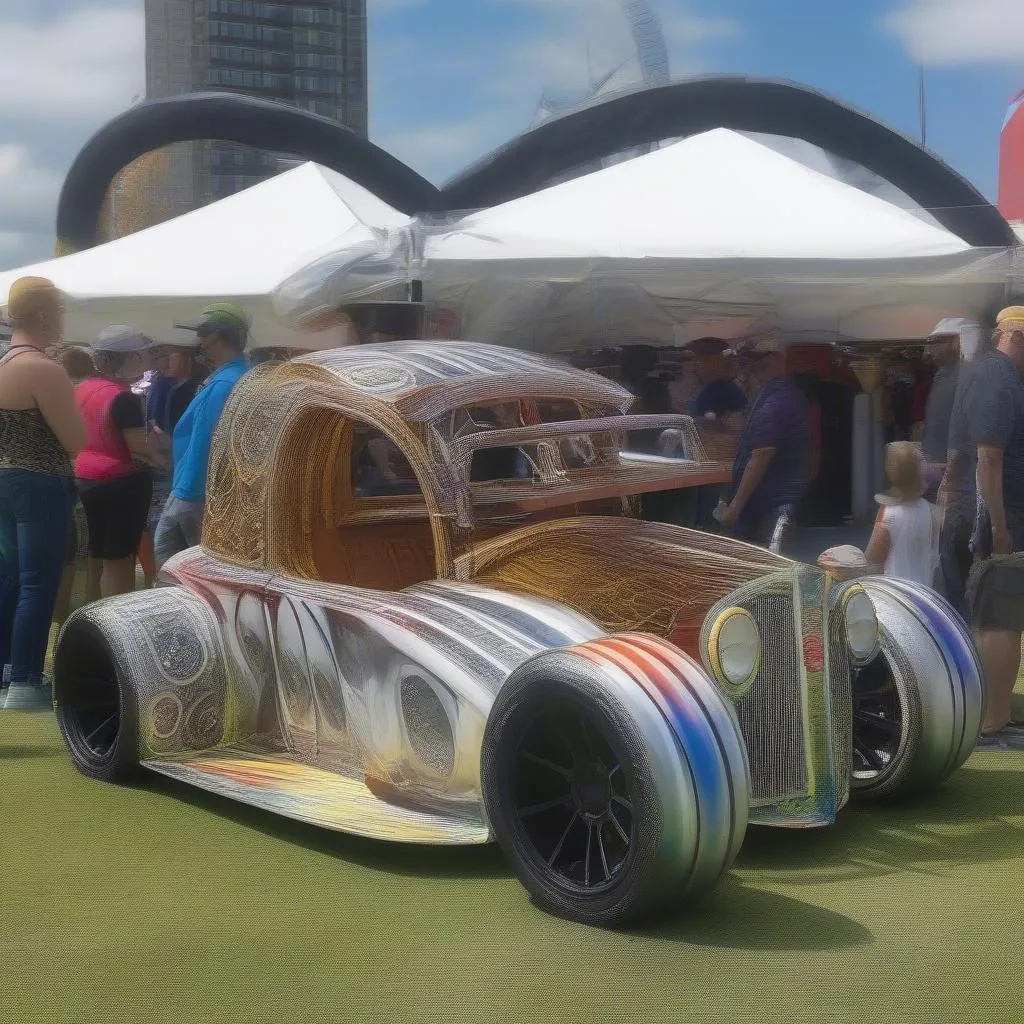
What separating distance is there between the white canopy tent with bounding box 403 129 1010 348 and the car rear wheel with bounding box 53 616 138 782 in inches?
150

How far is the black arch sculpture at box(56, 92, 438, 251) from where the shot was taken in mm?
12805

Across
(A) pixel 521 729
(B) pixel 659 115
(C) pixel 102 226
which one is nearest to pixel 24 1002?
(A) pixel 521 729

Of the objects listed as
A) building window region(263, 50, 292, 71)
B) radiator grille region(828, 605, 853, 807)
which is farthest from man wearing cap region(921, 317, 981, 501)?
building window region(263, 50, 292, 71)

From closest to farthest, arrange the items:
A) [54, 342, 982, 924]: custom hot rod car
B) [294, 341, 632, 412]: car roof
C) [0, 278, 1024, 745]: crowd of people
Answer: [54, 342, 982, 924]: custom hot rod car
[294, 341, 632, 412]: car roof
[0, 278, 1024, 745]: crowd of people

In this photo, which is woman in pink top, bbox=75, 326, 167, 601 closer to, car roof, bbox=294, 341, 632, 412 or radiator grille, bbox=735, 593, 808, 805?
car roof, bbox=294, 341, 632, 412

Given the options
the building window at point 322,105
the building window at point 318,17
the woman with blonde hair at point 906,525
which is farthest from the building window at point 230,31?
the woman with blonde hair at point 906,525

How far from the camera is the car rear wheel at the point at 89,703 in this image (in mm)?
5234

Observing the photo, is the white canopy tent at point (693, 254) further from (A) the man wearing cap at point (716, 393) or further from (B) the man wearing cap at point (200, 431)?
(B) the man wearing cap at point (200, 431)

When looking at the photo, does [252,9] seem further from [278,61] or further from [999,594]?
[999,594]

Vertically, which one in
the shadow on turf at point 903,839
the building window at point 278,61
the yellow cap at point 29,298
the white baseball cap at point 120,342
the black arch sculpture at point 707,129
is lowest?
the shadow on turf at point 903,839

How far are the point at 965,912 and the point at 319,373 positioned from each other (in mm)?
2702

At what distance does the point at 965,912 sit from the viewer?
3.81 m

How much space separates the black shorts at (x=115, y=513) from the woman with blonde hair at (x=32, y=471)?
1154 millimetres

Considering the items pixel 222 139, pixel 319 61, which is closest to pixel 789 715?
pixel 222 139
